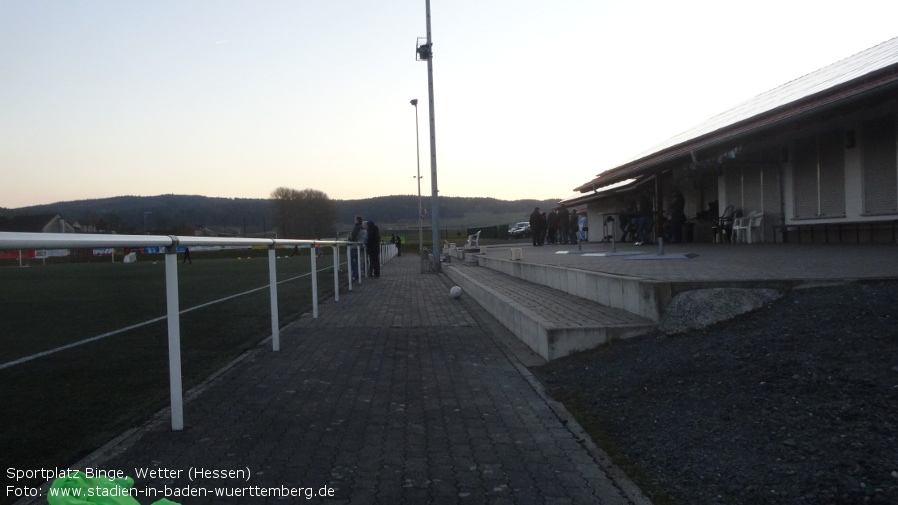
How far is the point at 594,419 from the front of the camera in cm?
503

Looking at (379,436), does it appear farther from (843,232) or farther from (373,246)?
(373,246)

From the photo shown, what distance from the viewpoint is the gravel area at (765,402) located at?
11.3ft

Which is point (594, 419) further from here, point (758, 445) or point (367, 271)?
point (367, 271)

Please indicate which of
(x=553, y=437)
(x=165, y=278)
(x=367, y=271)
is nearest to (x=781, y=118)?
(x=553, y=437)

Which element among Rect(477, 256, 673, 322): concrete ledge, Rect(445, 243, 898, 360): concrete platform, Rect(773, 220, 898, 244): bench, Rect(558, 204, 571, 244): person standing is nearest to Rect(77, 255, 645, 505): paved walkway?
Rect(445, 243, 898, 360): concrete platform

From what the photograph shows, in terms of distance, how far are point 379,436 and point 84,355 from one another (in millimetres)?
2732

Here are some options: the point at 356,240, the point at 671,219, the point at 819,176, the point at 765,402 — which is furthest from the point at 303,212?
the point at 765,402

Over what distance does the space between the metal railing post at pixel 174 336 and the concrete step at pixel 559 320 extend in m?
3.53

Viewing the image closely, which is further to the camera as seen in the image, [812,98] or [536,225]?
[536,225]

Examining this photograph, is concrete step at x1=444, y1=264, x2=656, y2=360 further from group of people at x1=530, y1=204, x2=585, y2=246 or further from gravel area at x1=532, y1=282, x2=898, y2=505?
group of people at x1=530, y1=204, x2=585, y2=246

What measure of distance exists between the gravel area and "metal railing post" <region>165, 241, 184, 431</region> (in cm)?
273

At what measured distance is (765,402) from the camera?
430cm

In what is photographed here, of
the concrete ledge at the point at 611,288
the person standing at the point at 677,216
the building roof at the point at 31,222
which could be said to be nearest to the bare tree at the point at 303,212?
the concrete ledge at the point at 611,288

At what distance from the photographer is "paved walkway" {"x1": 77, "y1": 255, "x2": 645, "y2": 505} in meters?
3.74
